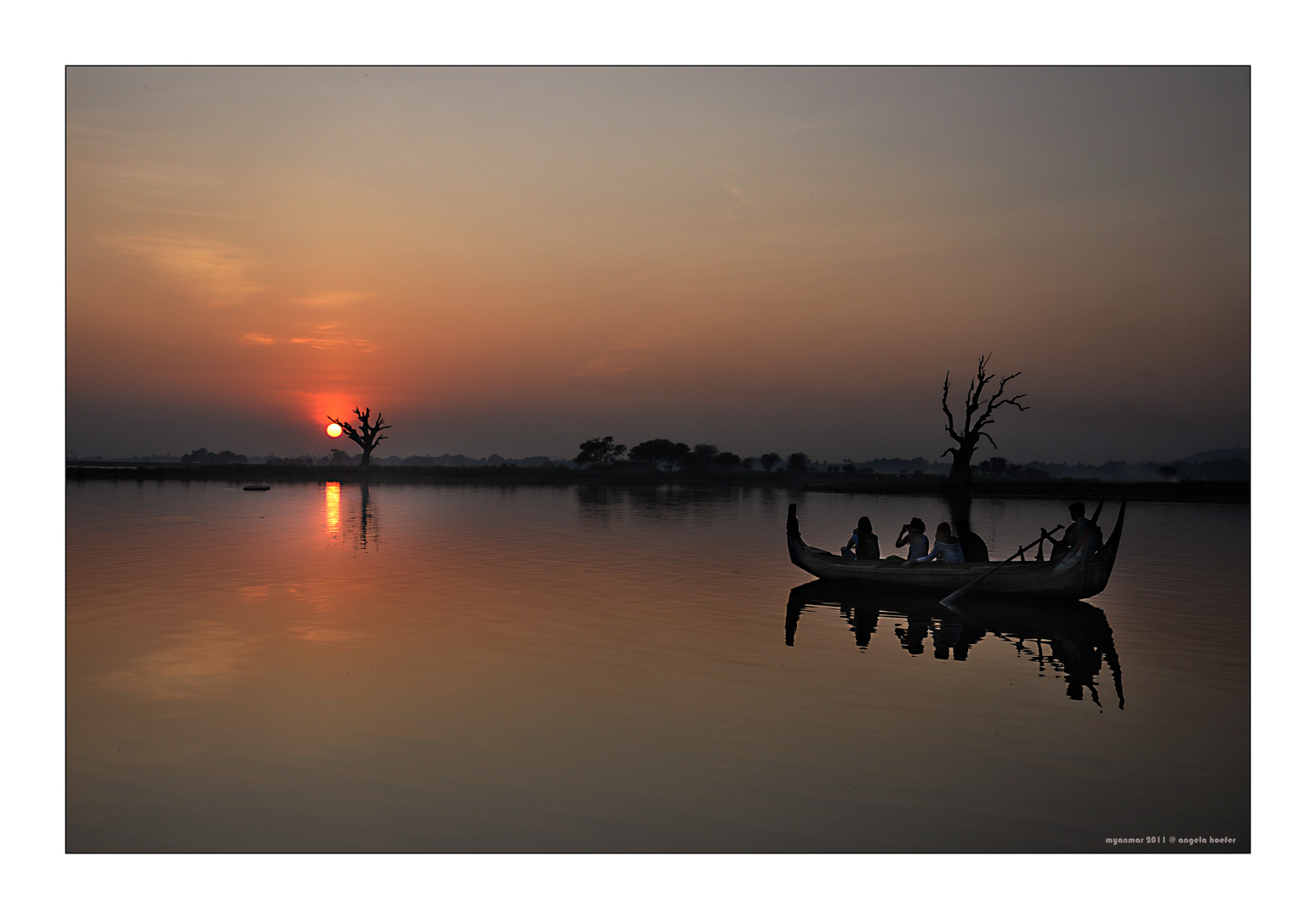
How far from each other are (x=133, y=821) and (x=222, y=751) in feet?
4.39

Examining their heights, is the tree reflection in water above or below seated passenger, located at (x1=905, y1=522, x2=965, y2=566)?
below

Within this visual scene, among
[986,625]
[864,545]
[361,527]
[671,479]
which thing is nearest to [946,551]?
[864,545]

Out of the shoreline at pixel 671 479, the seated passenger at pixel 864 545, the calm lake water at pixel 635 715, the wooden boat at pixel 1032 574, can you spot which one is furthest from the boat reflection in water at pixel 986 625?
the shoreline at pixel 671 479

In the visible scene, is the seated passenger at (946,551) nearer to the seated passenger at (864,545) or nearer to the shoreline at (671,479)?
the seated passenger at (864,545)

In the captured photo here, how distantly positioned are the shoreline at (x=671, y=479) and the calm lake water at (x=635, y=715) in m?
43.9

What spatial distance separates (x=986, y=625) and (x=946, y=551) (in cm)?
262

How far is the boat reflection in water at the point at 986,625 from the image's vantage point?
1266 centimetres

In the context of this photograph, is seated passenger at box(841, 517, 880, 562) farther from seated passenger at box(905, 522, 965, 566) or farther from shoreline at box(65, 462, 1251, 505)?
shoreline at box(65, 462, 1251, 505)

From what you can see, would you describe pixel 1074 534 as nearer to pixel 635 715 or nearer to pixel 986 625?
pixel 986 625

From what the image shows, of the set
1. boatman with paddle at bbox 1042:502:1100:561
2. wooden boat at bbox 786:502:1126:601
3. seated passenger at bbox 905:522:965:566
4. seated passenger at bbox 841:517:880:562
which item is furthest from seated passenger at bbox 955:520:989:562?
seated passenger at bbox 841:517:880:562

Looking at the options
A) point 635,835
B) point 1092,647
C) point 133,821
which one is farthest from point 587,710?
point 1092,647

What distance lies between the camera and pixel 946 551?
58.1 ft

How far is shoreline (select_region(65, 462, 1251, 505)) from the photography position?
60906mm

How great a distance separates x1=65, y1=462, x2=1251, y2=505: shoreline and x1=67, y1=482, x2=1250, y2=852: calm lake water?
43936 mm
